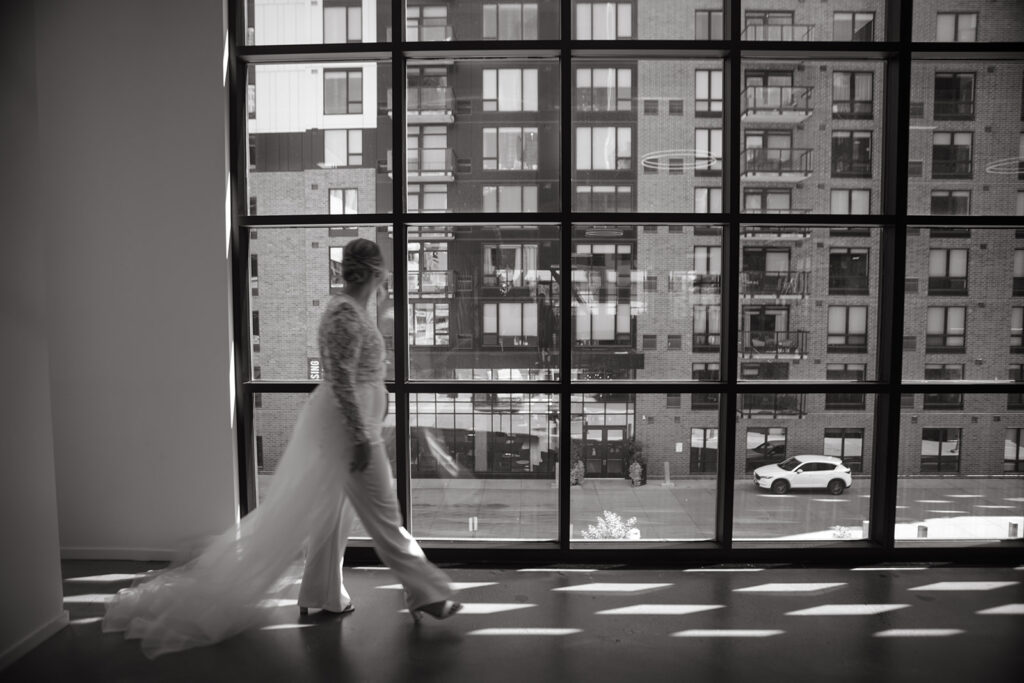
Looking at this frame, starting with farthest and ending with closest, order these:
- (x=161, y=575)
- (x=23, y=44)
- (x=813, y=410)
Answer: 1. (x=813, y=410)
2. (x=161, y=575)
3. (x=23, y=44)

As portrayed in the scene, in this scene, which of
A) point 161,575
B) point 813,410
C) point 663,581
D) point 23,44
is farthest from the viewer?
point 813,410

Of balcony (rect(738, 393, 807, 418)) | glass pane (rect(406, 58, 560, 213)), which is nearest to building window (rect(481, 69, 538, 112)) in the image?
glass pane (rect(406, 58, 560, 213))

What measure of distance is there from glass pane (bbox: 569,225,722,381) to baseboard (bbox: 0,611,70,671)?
246 cm

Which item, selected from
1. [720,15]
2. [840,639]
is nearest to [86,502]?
[840,639]

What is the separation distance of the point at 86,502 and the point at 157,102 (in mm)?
2055

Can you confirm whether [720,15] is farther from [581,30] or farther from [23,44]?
[23,44]

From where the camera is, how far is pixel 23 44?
7.42 ft

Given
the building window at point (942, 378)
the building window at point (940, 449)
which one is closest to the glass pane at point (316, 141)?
the building window at point (942, 378)

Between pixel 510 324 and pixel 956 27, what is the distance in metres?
2.72

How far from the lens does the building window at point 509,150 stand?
3.02 metres

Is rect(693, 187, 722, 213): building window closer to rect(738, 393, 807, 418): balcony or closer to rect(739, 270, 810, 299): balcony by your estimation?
rect(739, 270, 810, 299): balcony

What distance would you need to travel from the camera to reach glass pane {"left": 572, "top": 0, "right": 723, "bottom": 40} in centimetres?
296

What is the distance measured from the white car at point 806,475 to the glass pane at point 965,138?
1.39 metres

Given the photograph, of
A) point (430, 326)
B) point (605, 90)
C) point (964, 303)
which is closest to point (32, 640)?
point (430, 326)
